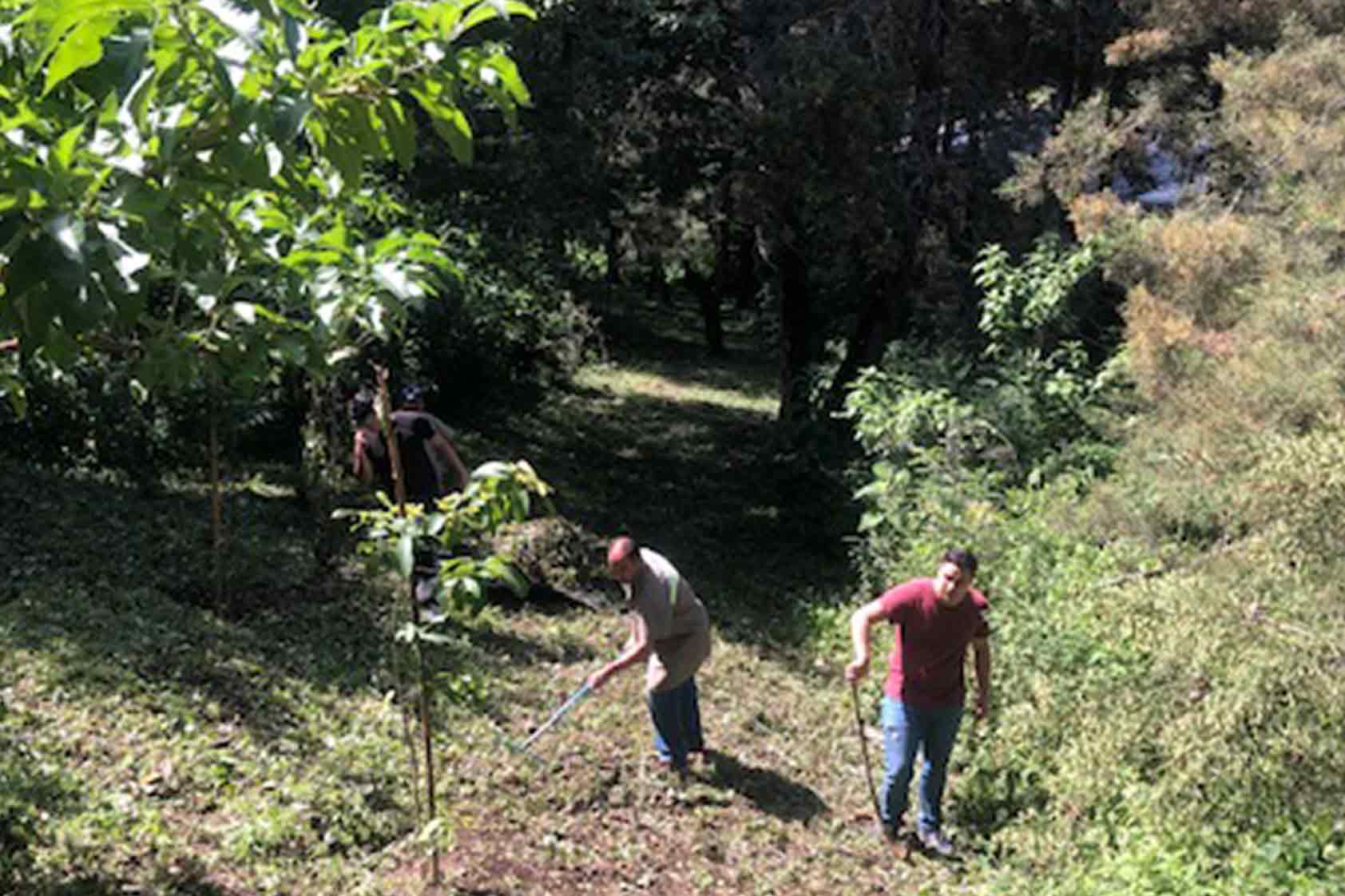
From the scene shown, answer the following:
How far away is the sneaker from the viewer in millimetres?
5504

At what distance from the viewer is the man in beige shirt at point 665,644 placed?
A: 564 centimetres

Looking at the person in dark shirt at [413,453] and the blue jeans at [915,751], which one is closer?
the blue jeans at [915,751]

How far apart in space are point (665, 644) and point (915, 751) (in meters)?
1.36

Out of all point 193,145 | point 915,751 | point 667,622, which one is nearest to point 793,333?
point 667,622

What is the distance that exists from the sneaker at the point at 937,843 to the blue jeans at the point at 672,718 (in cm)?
126

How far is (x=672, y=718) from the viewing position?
19.4 ft

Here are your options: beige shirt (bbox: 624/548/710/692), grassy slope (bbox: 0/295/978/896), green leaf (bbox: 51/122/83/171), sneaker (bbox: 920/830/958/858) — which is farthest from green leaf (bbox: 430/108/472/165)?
sneaker (bbox: 920/830/958/858)

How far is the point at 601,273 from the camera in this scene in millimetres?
27391

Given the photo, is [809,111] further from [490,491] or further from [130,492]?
[490,491]

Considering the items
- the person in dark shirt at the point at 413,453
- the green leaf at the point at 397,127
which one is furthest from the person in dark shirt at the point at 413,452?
the green leaf at the point at 397,127

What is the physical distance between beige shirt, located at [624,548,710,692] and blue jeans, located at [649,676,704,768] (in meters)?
0.06

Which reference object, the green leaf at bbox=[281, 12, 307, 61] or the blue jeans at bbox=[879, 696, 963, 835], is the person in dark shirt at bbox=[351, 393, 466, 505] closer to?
the blue jeans at bbox=[879, 696, 963, 835]

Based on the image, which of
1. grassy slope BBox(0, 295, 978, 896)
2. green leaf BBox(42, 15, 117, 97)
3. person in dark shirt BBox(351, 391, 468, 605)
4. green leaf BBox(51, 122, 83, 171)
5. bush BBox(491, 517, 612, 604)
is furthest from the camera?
bush BBox(491, 517, 612, 604)

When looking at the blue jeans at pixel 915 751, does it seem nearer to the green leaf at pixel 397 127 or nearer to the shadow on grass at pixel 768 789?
the shadow on grass at pixel 768 789
